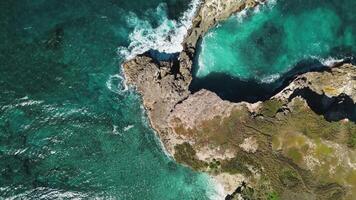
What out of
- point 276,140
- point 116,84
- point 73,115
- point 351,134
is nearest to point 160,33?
point 116,84

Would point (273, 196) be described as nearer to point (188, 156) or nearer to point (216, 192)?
point (216, 192)

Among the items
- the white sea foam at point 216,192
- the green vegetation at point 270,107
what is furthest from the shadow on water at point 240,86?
the white sea foam at point 216,192

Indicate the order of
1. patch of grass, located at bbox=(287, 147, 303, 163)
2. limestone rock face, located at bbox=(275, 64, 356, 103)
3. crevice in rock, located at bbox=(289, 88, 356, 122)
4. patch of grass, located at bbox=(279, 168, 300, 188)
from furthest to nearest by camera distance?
limestone rock face, located at bbox=(275, 64, 356, 103)
crevice in rock, located at bbox=(289, 88, 356, 122)
patch of grass, located at bbox=(287, 147, 303, 163)
patch of grass, located at bbox=(279, 168, 300, 188)

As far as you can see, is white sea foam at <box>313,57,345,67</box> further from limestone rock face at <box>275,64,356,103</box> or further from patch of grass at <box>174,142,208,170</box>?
patch of grass at <box>174,142,208,170</box>

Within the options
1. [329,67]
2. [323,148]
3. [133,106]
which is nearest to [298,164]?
[323,148]

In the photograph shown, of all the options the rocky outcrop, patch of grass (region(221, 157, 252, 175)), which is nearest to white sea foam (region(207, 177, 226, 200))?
patch of grass (region(221, 157, 252, 175))

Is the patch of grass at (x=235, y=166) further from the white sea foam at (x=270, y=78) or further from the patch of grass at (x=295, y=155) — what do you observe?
the white sea foam at (x=270, y=78)
